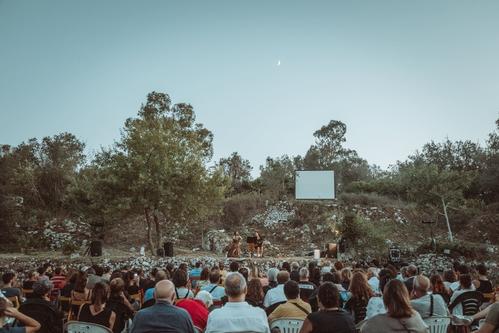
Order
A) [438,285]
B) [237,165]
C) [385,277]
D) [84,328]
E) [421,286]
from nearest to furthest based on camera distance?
[84,328]
[421,286]
[438,285]
[385,277]
[237,165]

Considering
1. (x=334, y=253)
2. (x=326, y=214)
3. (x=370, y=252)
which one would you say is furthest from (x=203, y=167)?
(x=326, y=214)

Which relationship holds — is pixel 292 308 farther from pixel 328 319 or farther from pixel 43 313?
pixel 43 313

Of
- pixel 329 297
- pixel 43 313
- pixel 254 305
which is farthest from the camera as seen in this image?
pixel 254 305

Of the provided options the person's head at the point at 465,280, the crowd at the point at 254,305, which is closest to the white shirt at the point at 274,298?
the crowd at the point at 254,305

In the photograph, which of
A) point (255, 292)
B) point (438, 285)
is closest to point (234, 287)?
point (255, 292)

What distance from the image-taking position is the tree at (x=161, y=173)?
2055 cm

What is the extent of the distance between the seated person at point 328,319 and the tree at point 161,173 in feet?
55.6

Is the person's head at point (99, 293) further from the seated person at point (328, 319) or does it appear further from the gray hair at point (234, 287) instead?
the seated person at point (328, 319)

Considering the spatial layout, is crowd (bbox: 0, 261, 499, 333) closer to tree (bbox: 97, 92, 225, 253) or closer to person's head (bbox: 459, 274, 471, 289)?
person's head (bbox: 459, 274, 471, 289)

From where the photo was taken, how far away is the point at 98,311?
191 inches

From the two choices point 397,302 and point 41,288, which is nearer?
point 397,302

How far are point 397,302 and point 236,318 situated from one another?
4.73ft

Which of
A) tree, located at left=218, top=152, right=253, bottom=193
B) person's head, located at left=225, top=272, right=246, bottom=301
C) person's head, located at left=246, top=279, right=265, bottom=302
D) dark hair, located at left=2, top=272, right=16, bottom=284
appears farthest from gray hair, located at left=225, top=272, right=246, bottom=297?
tree, located at left=218, top=152, right=253, bottom=193

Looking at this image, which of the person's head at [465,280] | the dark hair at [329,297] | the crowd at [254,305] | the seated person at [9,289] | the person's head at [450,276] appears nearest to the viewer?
the crowd at [254,305]
